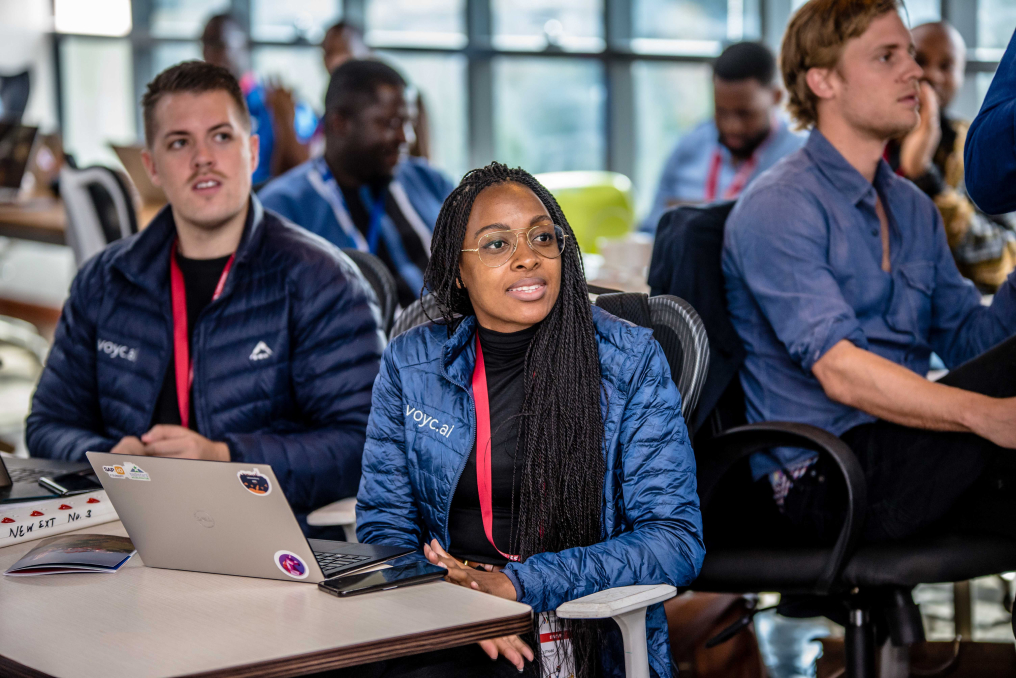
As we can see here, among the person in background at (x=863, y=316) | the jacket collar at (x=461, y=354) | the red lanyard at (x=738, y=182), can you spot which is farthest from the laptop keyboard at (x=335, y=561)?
the red lanyard at (x=738, y=182)

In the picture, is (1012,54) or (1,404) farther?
(1,404)

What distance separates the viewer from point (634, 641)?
1.46 m

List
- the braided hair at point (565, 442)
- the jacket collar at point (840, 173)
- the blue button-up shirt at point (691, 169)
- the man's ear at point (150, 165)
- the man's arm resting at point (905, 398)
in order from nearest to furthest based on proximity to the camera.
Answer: the braided hair at point (565, 442)
the man's arm resting at point (905, 398)
the jacket collar at point (840, 173)
the man's ear at point (150, 165)
the blue button-up shirt at point (691, 169)

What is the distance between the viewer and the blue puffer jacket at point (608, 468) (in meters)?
1.57

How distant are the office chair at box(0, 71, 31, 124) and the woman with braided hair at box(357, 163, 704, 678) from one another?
5.59 metres

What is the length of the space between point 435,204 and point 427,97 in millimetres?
3321

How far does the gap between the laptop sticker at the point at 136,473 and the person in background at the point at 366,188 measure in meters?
2.06

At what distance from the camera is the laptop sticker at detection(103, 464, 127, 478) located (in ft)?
4.71

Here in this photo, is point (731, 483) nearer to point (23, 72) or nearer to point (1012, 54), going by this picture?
point (1012, 54)

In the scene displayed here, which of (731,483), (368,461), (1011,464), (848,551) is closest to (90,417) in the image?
(368,461)

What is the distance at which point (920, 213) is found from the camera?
2387mm

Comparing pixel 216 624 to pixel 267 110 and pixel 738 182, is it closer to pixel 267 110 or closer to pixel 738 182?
pixel 738 182

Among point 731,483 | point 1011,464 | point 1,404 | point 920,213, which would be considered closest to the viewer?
point 1011,464

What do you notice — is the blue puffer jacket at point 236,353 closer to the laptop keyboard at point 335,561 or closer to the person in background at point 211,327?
the person in background at point 211,327
